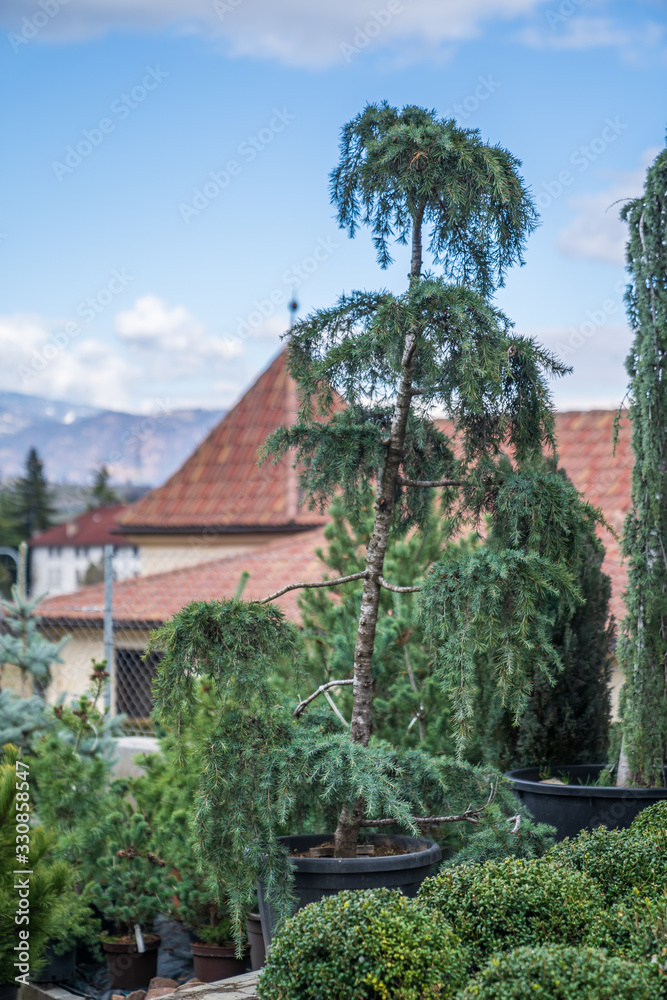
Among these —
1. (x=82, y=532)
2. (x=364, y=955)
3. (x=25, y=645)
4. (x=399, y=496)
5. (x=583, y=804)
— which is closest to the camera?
(x=364, y=955)

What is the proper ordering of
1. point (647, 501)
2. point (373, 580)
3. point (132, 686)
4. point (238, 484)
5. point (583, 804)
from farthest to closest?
point (238, 484)
point (132, 686)
point (647, 501)
point (583, 804)
point (373, 580)

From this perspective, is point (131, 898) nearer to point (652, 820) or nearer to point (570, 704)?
point (570, 704)

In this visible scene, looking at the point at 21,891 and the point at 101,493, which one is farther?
the point at 101,493

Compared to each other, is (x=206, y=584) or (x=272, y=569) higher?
(x=272, y=569)

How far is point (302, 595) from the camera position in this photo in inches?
237

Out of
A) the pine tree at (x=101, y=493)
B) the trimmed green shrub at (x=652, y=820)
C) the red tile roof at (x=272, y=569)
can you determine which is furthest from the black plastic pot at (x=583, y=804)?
the pine tree at (x=101, y=493)

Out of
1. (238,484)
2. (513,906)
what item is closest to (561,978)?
(513,906)

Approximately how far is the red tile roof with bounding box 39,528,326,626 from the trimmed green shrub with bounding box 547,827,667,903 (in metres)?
5.58

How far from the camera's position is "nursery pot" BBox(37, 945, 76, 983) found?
504 cm

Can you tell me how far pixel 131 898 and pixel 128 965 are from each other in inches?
15.0

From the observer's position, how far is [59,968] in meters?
5.09

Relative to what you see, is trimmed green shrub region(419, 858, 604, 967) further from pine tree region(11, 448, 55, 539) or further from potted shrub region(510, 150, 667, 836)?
pine tree region(11, 448, 55, 539)

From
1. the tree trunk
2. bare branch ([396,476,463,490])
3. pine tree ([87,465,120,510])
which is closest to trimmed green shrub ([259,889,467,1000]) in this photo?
the tree trunk

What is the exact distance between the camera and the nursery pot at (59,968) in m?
5.04
